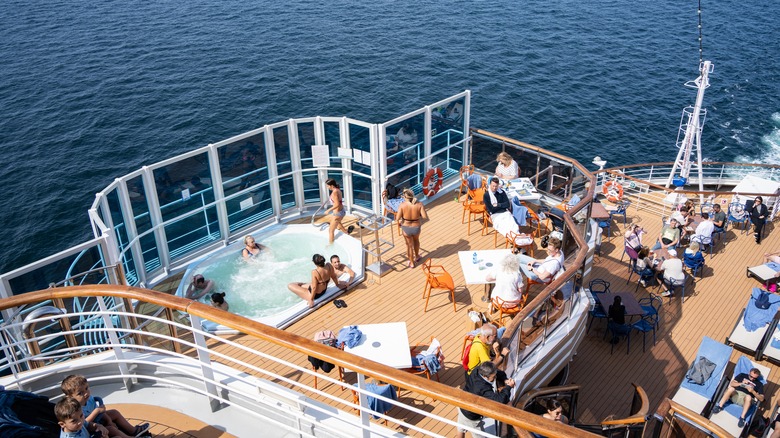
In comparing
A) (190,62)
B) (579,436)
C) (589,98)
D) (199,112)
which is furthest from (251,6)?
(579,436)

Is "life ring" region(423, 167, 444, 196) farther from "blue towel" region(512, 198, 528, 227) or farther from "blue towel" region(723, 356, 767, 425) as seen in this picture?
"blue towel" region(723, 356, 767, 425)

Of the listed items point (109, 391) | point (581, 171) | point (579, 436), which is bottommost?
point (581, 171)

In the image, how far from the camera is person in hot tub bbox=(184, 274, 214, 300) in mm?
11539

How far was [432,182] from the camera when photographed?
48.8 feet

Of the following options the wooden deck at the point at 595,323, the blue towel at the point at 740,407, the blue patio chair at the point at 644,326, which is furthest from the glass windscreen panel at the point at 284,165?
the blue towel at the point at 740,407

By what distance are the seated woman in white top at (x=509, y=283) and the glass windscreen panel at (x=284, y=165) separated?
5.64 meters

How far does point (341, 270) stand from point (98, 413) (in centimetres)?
703

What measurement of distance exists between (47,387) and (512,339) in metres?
5.18

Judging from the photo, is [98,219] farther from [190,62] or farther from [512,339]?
[190,62]

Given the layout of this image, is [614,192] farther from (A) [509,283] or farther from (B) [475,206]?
(A) [509,283]

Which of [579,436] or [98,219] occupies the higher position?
[579,436]

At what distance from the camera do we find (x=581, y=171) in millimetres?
13070

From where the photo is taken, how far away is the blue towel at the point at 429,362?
9.20 m

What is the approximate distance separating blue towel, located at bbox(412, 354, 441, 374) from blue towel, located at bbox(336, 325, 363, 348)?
0.90m
